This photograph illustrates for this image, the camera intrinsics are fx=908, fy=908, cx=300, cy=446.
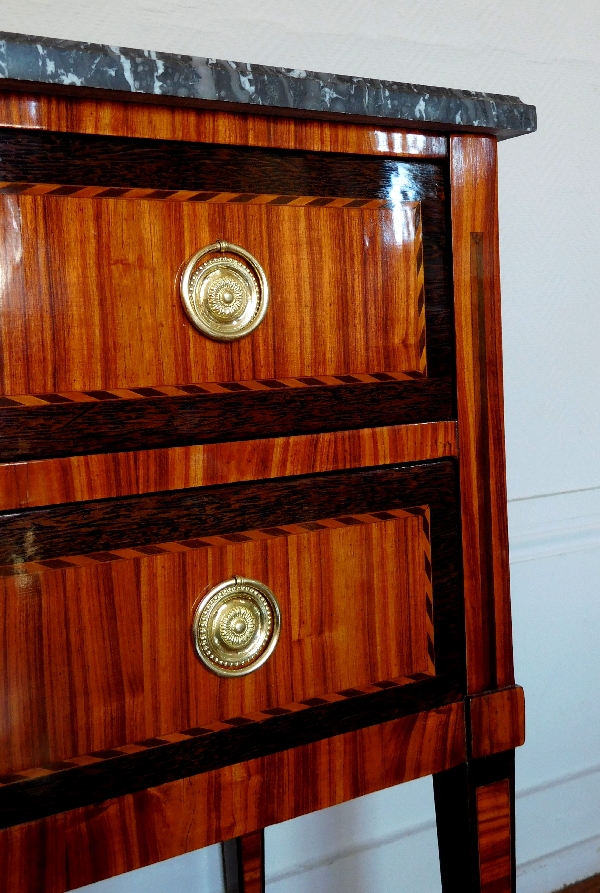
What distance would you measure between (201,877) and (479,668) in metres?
0.48

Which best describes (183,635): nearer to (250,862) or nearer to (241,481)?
(241,481)

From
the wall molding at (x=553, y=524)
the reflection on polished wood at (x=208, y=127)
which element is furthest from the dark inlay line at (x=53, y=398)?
the wall molding at (x=553, y=524)

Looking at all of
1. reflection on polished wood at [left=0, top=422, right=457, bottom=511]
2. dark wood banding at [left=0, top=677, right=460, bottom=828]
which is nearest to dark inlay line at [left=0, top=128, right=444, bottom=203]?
reflection on polished wood at [left=0, top=422, right=457, bottom=511]

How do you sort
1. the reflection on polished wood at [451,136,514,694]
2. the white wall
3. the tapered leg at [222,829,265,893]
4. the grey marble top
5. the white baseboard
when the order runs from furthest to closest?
1. the white baseboard
2. the white wall
3. the tapered leg at [222,829,265,893]
4. the reflection on polished wood at [451,136,514,694]
5. the grey marble top

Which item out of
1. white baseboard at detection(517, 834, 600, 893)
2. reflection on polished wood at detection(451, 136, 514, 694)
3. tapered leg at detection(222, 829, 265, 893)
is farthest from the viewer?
white baseboard at detection(517, 834, 600, 893)

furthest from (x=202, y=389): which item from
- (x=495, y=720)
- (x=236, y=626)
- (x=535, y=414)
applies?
(x=535, y=414)

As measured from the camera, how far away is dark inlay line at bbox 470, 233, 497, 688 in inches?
20.1

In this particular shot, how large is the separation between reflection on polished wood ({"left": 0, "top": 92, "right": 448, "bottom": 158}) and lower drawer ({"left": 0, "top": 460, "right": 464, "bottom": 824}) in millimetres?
Result: 170

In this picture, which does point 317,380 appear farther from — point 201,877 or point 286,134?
point 201,877

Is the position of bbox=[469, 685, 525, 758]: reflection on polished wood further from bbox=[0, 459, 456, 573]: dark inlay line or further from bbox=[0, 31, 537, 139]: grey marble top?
bbox=[0, 31, 537, 139]: grey marble top

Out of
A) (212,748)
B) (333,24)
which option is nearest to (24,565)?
(212,748)

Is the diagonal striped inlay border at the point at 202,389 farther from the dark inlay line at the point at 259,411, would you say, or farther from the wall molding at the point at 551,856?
the wall molding at the point at 551,856

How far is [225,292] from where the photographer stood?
446 millimetres

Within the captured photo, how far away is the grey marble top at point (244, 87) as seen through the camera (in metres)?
0.39
